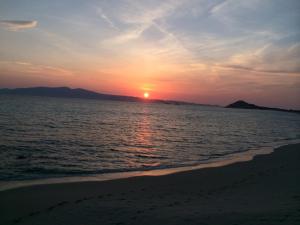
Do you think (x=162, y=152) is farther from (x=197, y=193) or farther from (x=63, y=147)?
(x=197, y=193)

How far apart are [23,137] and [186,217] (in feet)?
70.2

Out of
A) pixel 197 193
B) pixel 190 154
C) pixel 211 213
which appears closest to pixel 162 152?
pixel 190 154

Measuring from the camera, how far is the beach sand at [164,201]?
7.84 metres

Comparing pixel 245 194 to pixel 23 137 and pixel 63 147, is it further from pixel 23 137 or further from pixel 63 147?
pixel 23 137

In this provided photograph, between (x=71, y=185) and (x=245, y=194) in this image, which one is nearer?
(x=245, y=194)

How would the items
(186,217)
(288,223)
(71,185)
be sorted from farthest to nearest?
(71,185), (186,217), (288,223)

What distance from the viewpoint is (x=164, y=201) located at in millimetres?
9852

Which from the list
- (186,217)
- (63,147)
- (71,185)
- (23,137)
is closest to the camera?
(186,217)

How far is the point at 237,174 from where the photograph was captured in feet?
50.1

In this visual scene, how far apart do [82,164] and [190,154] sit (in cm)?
946

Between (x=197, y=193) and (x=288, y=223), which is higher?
(x=288, y=223)

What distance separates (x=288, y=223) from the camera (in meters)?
7.10

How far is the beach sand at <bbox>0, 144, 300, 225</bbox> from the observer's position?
7.84 meters

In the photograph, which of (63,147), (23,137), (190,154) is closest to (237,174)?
(190,154)
